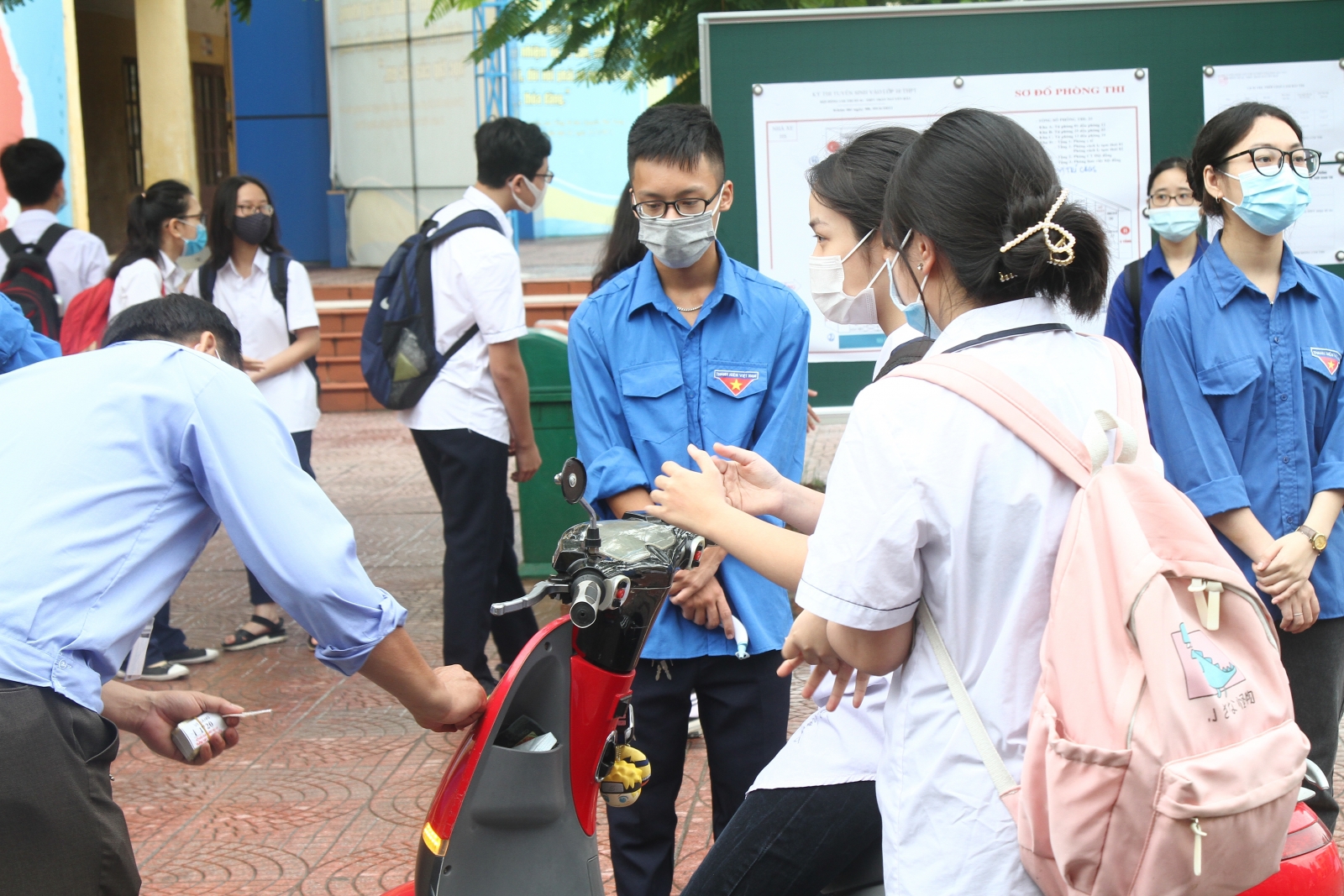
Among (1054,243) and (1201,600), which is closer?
(1201,600)

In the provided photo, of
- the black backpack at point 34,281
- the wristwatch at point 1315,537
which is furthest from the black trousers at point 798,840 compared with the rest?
the black backpack at point 34,281

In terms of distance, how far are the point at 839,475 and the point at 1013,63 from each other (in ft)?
12.5

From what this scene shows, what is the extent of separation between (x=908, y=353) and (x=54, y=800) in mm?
1519

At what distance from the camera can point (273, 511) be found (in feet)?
6.55

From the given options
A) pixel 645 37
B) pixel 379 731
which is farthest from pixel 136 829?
pixel 645 37

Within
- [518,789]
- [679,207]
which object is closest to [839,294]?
[679,207]

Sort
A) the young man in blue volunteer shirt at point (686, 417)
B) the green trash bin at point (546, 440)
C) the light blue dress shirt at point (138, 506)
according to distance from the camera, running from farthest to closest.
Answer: the green trash bin at point (546, 440)
the young man in blue volunteer shirt at point (686, 417)
the light blue dress shirt at point (138, 506)

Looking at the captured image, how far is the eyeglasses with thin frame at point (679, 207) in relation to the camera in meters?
2.98

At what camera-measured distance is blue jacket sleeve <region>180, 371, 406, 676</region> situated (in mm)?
1991

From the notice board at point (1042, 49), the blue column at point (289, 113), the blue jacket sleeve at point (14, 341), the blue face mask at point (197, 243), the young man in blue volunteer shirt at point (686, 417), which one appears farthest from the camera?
the blue column at point (289, 113)

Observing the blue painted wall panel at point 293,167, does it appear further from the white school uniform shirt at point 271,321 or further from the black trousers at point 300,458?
the black trousers at point 300,458

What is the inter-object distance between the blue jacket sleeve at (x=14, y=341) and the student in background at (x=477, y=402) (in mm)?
1473

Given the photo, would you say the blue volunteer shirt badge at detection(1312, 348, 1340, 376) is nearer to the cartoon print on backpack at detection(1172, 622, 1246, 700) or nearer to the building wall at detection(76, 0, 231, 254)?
Answer: the cartoon print on backpack at detection(1172, 622, 1246, 700)

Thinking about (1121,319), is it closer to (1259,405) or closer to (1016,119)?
(1016,119)
